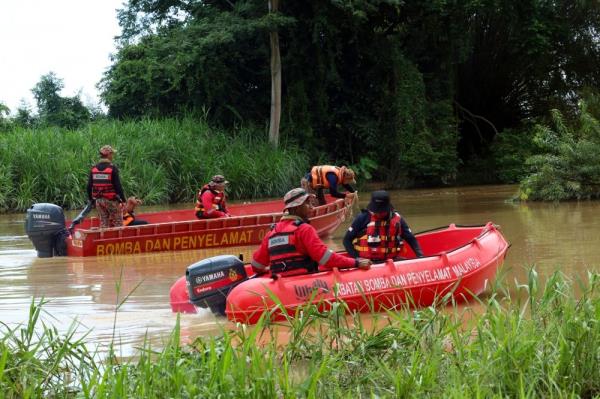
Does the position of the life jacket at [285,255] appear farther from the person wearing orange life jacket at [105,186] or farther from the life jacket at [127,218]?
the life jacket at [127,218]

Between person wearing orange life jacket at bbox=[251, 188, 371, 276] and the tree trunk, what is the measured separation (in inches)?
750

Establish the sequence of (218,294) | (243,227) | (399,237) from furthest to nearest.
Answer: (243,227) → (399,237) → (218,294)

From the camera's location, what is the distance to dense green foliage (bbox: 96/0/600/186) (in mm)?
27375

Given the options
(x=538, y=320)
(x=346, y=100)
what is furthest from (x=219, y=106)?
(x=538, y=320)

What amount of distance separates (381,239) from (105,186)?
5.53 meters

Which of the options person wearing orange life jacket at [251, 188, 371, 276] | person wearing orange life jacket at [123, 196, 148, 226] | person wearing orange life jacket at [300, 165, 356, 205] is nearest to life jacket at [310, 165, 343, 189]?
person wearing orange life jacket at [300, 165, 356, 205]

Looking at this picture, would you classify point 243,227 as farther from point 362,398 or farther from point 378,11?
point 378,11

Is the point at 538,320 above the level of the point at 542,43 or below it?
below

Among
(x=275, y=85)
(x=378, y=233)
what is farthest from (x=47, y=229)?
(x=275, y=85)

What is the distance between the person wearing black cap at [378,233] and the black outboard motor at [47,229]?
221 inches

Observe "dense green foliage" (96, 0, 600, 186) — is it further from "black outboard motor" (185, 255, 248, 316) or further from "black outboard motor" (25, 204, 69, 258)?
"black outboard motor" (185, 255, 248, 316)

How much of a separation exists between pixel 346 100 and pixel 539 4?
7.10 m

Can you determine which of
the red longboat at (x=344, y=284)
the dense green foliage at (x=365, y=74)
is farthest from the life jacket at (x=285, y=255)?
the dense green foliage at (x=365, y=74)

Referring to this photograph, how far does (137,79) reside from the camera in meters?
28.6
